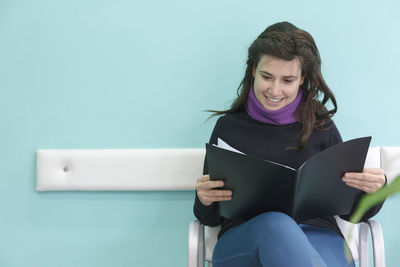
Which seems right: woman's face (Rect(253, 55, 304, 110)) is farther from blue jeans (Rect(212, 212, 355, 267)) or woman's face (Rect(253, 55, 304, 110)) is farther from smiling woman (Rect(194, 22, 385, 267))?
blue jeans (Rect(212, 212, 355, 267))

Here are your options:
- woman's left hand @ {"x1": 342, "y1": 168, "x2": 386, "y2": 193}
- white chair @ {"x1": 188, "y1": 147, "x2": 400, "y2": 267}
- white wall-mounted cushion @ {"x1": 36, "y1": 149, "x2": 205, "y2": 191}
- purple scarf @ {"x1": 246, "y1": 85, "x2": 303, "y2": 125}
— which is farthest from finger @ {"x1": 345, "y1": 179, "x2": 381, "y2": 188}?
white wall-mounted cushion @ {"x1": 36, "y1": 149, "x2": 205, "y2": 191}

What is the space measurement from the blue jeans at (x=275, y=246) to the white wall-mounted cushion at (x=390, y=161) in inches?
14.4

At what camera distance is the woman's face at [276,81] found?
43.0 inches

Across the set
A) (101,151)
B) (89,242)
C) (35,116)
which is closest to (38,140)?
(35,116)

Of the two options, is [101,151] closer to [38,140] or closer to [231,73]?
[38,140]

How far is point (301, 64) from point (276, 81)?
0.08 metres

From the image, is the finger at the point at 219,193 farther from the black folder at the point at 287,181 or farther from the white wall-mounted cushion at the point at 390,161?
the white wall-mounted cushion at the point at 390,161


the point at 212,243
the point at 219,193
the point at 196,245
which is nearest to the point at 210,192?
the point at 219,193

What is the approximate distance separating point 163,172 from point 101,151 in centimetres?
21

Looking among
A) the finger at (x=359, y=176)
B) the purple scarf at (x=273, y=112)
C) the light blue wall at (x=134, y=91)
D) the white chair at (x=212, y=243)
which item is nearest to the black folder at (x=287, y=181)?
the finger at (x=359, y=176)

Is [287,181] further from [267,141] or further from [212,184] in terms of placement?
[267,141]

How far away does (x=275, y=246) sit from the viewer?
80cm

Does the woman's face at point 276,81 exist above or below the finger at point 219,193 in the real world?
above

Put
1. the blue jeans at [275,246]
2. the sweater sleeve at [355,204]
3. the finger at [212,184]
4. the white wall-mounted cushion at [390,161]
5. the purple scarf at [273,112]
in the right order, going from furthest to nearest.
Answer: the white wall-mounted cushion at [390,161] < the purple scarf at [273,112] < the sweater sleeve at [355,204] < the finger at [212,184] < the blue jeans at [275,246]
